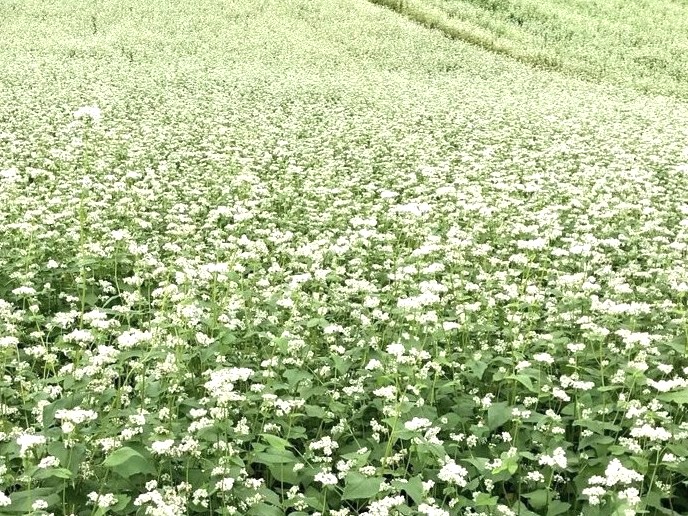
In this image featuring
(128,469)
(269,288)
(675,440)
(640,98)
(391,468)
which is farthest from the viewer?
(640,98)

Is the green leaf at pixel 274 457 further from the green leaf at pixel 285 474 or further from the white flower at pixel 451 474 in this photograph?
the white flower at pixel 451 474

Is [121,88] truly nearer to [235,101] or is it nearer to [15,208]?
[235,101]

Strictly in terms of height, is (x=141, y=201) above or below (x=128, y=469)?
below

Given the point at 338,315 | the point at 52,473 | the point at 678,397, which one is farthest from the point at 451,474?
the point at 338,315

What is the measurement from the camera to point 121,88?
65.2 ft

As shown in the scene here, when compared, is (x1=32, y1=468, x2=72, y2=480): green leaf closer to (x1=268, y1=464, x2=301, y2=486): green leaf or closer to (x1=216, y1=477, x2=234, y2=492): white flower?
(x1=216, y1=477, x2=234, y2=492): white flower

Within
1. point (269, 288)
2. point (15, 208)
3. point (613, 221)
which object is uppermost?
point (613, 221)

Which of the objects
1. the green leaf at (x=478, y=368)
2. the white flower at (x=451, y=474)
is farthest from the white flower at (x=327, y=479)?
the green leaf at (x=478, y=368)

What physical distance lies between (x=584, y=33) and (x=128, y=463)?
37.9m

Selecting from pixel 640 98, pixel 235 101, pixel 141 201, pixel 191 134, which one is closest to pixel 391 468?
pixel 141 201

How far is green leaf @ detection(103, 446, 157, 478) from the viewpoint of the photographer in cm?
328

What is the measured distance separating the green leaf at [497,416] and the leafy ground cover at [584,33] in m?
26.3

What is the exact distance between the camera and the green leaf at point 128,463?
3.28 m

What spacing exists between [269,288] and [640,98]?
22.5 m
